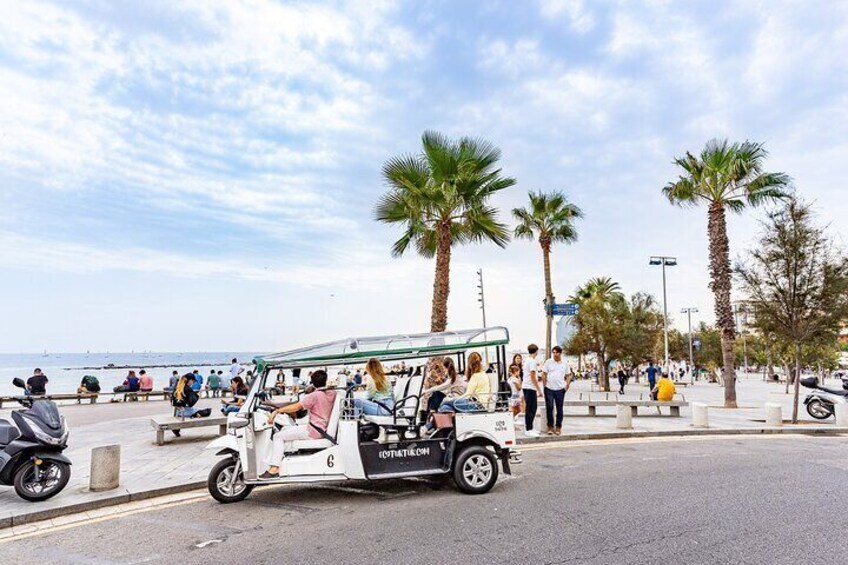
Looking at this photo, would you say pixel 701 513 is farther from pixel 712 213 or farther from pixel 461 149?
pixel 712 213

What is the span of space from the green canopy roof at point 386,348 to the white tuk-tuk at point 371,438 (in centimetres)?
1

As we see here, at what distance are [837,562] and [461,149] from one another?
561 inches

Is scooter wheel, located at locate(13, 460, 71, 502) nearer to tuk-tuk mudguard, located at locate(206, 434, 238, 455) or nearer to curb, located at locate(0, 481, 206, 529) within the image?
curb, located at locate(0, 481, 206, 529)

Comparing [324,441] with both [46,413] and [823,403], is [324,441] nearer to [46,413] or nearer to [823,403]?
[46,413]

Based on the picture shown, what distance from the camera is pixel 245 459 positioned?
6.65 m

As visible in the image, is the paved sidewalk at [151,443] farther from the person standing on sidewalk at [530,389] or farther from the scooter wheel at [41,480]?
the person standing on sidewalk at [530,389]

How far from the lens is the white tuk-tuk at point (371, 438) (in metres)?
6.69

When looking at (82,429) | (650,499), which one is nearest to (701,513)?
(650,499)

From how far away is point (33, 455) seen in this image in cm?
687

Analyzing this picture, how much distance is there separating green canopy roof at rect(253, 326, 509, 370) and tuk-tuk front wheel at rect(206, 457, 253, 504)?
1.27 meters

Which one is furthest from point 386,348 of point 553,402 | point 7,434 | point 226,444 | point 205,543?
point 553,402

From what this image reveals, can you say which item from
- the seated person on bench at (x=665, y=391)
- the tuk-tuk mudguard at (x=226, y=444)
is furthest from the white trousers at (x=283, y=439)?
the seated person on bench at (x=665, y=391)

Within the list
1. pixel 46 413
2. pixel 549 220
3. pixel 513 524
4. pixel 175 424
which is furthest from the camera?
pixel 549 220

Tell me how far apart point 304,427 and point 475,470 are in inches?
91.2
